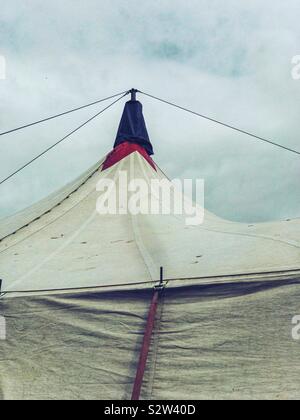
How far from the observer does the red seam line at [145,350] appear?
117 inches

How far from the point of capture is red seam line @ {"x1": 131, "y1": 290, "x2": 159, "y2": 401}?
297 centimetres

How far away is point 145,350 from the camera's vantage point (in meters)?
3.13

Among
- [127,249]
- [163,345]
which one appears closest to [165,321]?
[163,345]

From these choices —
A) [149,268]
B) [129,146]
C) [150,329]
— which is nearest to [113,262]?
[149,268]

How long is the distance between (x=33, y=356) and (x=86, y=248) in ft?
4.26

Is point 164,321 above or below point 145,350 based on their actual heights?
above

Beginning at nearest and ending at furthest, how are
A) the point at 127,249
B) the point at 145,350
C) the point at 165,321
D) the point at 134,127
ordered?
the point at 145,350, the point at 165,321, the point at 127,249, the point at 134,127

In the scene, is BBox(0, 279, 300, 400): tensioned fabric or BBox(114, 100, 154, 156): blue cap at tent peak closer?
BBox(0, 279, 300, 400): tensioned fabric

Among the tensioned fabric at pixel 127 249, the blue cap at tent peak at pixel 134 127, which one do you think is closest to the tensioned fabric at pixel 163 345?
the tensioned fabric at pixel 127 249

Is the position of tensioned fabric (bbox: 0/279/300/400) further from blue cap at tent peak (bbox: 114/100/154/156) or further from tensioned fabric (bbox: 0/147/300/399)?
blue cap at tent peak (bbox: 114/100/154/156)

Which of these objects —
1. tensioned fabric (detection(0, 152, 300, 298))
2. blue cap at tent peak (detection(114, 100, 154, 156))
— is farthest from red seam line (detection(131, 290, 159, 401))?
blue cap at tent peak (detection(114, 100, 154, 156))

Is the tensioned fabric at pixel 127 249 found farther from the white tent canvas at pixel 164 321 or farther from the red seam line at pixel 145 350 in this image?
the red seam line at pixel 145 350

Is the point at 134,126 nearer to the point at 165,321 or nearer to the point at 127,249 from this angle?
the point at 127,249

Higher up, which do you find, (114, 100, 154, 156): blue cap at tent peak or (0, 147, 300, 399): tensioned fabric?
(114, 100, 154, 156): blue cap at tent peak
